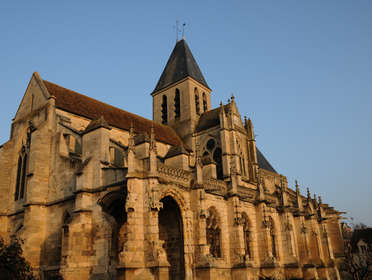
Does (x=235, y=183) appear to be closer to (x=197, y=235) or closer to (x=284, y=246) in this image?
(x=197, y=235)

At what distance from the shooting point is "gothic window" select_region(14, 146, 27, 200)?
71.6 feet

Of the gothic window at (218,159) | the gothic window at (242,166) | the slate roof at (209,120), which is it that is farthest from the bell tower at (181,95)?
the gothic window at (242,166)

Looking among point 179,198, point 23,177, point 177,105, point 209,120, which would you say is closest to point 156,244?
point 179,198

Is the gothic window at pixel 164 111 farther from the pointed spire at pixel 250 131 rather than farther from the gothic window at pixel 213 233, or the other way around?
the gothic window at pixel 213 233

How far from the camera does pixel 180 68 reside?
119ft

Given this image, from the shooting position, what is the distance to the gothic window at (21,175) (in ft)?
71.6

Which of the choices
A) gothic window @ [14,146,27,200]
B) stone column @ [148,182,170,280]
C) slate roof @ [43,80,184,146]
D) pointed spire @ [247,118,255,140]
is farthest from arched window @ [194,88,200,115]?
stone column @ [148,182,170,280]

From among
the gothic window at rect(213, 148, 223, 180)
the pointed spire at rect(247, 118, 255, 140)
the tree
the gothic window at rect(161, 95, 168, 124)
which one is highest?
the gothic window at rect(161, 95, 168, 124)

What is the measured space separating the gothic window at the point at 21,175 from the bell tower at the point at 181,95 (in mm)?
13594

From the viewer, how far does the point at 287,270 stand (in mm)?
22562

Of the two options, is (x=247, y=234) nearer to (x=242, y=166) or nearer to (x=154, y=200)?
(x=242, y=166)

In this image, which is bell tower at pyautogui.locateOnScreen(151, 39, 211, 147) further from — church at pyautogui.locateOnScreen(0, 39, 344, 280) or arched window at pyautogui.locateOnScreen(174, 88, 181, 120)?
church at pyautogui.locateOnScreen(0, 39, 344, 280)

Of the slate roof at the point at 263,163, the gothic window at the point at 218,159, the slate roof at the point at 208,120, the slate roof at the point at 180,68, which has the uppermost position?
the slate roof at the point at 180,68

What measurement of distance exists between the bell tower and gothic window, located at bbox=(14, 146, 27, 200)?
1359 centimetres
